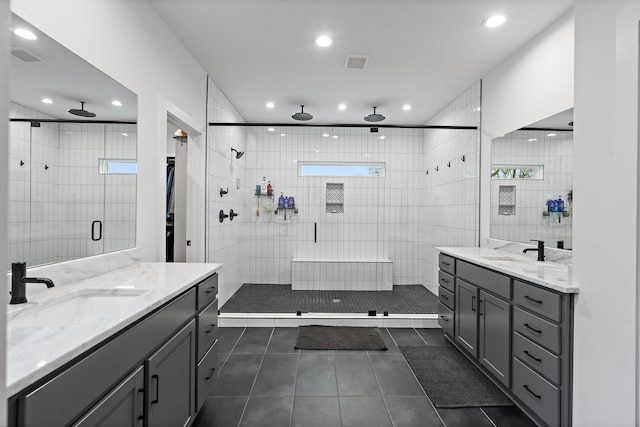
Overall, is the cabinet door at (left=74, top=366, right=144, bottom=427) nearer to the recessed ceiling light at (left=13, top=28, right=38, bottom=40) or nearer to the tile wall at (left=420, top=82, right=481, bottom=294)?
Answer: the recessed ceiling light at (left=13, top=28, right=38, bottom=40)

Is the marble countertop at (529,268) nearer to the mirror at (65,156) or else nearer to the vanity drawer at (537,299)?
the vanity drawer at (537,299)

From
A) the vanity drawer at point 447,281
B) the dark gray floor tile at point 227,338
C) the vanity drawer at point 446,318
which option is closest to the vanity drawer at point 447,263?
the vanity drawer at point 447,281

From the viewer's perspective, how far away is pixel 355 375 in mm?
2422

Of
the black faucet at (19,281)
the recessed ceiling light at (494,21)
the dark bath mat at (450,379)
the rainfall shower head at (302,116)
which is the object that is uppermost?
the recessed ceiling light at (494,21)

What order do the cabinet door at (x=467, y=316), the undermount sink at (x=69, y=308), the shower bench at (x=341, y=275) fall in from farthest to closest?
the shower bench at (x=341, y=275)
the cabinet door at (x=467, y=316)
the undermount sink at (x=69, y=308)

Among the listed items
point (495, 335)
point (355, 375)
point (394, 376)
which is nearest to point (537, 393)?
point (495, 335)

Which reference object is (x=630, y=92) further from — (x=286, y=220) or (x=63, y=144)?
(x=286, y=220)

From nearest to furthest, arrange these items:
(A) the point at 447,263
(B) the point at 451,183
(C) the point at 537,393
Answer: (C) the point at 537,393 < (A) the point at 447,263 < (B) the point at 451,183

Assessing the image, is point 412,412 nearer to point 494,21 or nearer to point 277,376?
point 277,376

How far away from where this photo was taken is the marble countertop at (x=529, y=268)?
168cm

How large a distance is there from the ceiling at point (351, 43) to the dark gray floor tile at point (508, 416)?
107 inches

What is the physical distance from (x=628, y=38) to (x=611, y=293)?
1.12 metres

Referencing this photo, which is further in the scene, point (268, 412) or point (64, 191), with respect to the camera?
point (268, 412)

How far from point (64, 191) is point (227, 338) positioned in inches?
81.7
